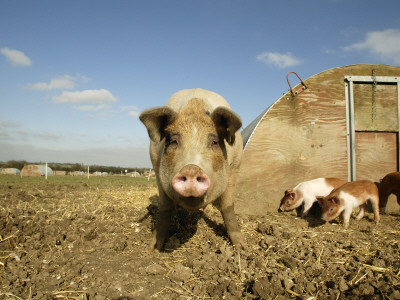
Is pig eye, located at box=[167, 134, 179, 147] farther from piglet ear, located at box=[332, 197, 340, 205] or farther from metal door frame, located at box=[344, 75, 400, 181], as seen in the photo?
metal door frame, located at box=[344, 75, 400, 181]

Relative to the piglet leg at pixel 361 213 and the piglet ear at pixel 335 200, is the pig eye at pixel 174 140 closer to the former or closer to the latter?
the piglet ear at pixel 335 200

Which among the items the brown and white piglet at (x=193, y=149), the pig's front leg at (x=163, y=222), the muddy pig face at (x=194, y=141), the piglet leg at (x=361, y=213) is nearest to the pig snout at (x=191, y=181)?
the brown and white piglet at (x=193, y=149)

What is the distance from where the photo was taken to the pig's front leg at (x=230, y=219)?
4.16m

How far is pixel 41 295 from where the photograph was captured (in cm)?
268

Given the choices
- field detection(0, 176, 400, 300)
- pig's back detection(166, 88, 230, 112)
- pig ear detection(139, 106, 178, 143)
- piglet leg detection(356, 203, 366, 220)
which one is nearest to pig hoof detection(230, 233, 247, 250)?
field detection(0, 176, 400, 300)

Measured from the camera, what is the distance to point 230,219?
4.29 m

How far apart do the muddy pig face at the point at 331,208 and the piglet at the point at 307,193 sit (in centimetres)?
48

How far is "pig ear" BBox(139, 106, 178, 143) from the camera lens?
11.3 ft

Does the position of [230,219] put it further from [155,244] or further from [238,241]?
[155,244]

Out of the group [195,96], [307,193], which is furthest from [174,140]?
[307,193]

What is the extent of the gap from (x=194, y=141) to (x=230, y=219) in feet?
5.29

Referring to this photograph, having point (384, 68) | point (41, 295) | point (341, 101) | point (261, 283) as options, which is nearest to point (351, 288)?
point (261, 283)

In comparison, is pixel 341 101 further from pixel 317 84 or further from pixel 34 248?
pixel 34 248

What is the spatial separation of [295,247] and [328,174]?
10.2 feet
